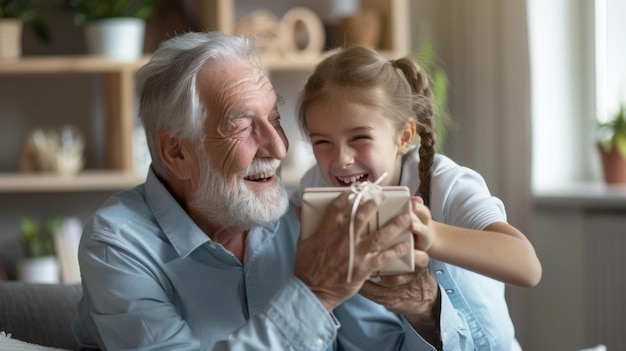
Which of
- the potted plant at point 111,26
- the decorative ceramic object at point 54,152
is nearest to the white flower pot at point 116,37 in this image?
the potted plant at point 111,26

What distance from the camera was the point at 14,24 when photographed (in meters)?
3.79

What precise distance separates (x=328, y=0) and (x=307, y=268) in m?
3.00

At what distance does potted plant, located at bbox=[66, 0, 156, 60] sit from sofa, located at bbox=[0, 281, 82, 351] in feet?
6.17

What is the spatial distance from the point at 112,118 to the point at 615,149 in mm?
2115

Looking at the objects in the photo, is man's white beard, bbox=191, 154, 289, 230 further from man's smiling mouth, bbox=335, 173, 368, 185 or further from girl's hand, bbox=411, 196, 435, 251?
girl's hand, bbox=411, 196, 435, 251

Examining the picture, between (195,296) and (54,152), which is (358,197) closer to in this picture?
(195,296)

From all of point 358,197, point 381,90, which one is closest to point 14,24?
point 381,90

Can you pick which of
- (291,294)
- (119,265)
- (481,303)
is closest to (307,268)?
(291,294)

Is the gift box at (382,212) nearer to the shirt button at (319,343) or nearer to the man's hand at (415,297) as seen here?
the man's hand at (415,297)

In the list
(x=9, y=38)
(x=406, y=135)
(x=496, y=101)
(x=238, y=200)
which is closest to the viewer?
(x=238, y=200)

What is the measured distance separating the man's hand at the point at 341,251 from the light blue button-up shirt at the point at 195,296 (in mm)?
30

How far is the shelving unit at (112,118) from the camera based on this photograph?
3.77 m

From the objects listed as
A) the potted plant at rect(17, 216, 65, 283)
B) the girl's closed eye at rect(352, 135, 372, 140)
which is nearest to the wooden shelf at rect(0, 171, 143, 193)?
the potted plant at rect(17, 216, 65, 283)

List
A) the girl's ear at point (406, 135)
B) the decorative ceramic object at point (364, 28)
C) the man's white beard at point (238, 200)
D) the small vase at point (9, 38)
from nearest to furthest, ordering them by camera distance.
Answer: the man's white beard at point (238, 200)
the girl's ear at point (406, 135)
the small vase at point (9, 38)
the decorative ceramic object at point (364, 28)
